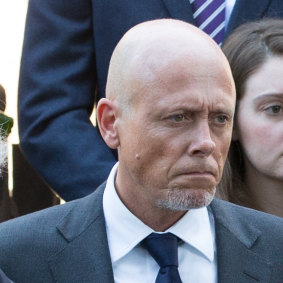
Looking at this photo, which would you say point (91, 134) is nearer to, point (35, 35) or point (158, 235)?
point (35, 35)

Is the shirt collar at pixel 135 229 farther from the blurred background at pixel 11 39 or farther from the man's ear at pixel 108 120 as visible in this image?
the blurred background at pixel 11 39

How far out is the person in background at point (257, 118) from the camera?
436 cm

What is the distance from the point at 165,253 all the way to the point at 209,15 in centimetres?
137

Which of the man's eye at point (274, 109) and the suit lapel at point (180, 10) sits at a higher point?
the suit lapel at point (180, 10)

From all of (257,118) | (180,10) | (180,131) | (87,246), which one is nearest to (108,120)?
(180,131)

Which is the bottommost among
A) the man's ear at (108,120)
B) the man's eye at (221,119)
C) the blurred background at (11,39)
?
the blurred background at (11,39)

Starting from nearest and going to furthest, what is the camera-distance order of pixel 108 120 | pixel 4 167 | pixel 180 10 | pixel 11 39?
pixel 108 120 → pixel 4 167 → pixel 180 10 → pixel 11 39

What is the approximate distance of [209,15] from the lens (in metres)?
4.55

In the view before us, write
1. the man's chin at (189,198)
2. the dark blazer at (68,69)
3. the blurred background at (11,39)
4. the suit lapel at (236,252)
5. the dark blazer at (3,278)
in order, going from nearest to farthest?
the dark blazer at (3,278) → the man's chin at (189,198) → the suit lapel at (236,252) → the dark blazer at (68,69) → the blurred background at (11,39)

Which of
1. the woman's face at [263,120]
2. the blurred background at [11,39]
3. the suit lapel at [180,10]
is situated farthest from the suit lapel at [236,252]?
the blurred background at [11,39]

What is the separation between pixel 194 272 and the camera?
11.6 feet

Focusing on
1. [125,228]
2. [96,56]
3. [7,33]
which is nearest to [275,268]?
[125,228]

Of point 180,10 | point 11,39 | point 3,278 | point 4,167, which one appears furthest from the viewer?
point 11,39

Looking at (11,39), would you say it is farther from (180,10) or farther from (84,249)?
(84,249)
